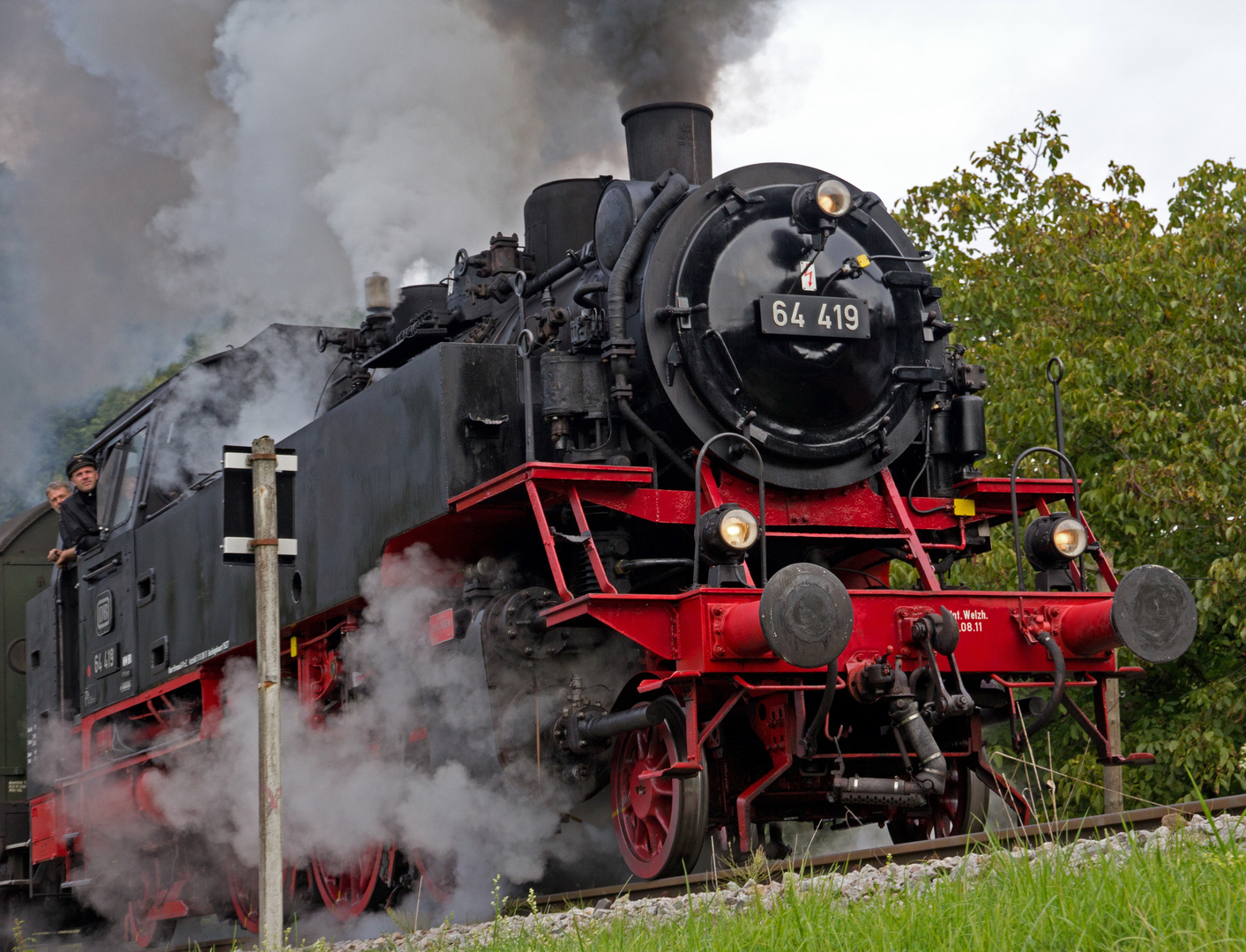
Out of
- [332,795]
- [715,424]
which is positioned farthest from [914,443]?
[332,795]

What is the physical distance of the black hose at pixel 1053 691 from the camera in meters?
5.75

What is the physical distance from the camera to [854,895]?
4.09 m

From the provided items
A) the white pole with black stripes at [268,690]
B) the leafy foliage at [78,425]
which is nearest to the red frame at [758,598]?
the white pole with black stripes at [268,690]

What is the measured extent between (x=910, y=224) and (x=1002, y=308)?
2.46m

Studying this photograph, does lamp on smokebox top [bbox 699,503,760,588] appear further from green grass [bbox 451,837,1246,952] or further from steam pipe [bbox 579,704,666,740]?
green grass [bbox 451,837,1246,952]

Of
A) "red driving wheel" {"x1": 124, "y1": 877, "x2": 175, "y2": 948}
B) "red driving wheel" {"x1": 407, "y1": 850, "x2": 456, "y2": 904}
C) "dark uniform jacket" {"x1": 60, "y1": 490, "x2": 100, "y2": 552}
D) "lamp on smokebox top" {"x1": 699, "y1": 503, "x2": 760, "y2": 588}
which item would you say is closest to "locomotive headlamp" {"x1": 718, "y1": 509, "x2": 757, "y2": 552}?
"lamp on smokebox top" {"x1": 699, "y1": 503, "x2": 760, "y2": 588}

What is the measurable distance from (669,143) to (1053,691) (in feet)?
9.83

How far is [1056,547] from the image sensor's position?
21.0 feet

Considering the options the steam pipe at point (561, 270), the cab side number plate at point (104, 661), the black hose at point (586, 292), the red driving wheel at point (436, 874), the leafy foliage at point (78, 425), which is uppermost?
the leafy foliage at point (78, 425)

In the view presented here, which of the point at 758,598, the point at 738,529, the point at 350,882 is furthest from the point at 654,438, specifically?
the point at 350,882

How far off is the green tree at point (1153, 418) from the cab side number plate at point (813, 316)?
2.85 m

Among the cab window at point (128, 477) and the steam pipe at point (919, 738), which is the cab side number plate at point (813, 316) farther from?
the cab window at point (128, 477)

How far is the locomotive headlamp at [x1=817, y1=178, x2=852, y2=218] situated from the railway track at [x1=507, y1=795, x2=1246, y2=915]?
2.57 meters

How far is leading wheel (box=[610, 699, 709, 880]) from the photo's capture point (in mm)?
5719
